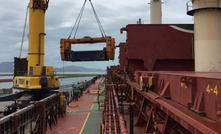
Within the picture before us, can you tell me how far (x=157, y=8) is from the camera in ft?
102

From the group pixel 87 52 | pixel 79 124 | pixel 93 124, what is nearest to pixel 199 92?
pixel 93 124

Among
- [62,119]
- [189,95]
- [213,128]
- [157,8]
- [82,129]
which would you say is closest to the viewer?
[213,128]

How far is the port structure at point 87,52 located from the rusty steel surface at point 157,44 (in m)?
10.6

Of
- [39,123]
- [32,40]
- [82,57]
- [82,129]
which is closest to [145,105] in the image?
[82,129]

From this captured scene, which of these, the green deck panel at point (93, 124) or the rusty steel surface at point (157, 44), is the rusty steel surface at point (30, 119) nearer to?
the green deck panel at point (93, 124)

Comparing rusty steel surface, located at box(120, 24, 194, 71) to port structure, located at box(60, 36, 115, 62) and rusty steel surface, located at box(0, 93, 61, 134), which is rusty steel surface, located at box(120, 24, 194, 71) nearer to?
rusty steel surface, located at box(0, 93, 61, 134)

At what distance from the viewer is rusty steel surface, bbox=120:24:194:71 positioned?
13.9m

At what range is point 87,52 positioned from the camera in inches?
1001

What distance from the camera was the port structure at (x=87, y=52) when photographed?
958 inches

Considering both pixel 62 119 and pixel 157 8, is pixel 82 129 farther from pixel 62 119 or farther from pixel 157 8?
pixel 157 8

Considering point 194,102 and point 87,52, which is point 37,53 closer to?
point 87,52

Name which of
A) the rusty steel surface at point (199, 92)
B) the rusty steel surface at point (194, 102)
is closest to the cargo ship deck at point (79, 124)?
the rusty steel surface at point (194, 102)

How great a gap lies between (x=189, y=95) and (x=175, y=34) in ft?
37.6

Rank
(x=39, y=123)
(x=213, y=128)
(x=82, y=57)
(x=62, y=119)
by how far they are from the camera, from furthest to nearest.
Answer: (x=82, y=57) < (x=62, y=119) < (x=39, y=123) < (x=213, y=128)
